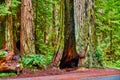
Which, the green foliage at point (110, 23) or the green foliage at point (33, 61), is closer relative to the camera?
the green foliage at point (33, 61)

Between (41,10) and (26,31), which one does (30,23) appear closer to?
(26,31)

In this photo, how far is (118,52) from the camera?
19.6 meters

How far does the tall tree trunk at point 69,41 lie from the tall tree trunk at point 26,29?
170 cm

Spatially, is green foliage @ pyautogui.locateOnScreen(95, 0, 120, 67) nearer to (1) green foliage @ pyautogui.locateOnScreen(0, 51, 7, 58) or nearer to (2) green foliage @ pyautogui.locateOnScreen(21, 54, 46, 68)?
(2) green foliage @ pyautogui.locateOnScreen(21, 54, 46, 68)

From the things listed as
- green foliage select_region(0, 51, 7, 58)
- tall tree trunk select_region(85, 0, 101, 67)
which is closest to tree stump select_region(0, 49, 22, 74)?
green foliage select_region(0, 51, 7, 58)

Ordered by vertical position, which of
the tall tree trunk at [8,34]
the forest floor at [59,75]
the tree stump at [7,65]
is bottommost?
the forest floor at [59,75]

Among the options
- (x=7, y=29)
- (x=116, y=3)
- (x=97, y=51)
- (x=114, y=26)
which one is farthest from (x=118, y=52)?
(x=7, y=29)

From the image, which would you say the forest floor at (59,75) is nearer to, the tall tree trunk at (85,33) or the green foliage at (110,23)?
the tall tree trunk at (85,33)

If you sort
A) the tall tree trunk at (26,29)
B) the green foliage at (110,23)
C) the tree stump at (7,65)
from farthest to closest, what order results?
the green foliage at (110,23), the tall tree trunk at (26,29), the tree stump at (7,65)

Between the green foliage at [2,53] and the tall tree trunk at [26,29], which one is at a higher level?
the tall tree trunk at [26,29]

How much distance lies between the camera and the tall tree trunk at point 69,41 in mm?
11094

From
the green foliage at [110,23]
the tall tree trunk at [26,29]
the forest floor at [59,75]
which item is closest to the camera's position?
the forest floor at [59,75]

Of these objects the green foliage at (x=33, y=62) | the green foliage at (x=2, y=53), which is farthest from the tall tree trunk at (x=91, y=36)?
the green foliage at (x=2, y=53)

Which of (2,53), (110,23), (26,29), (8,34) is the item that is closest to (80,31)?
(26,29)
